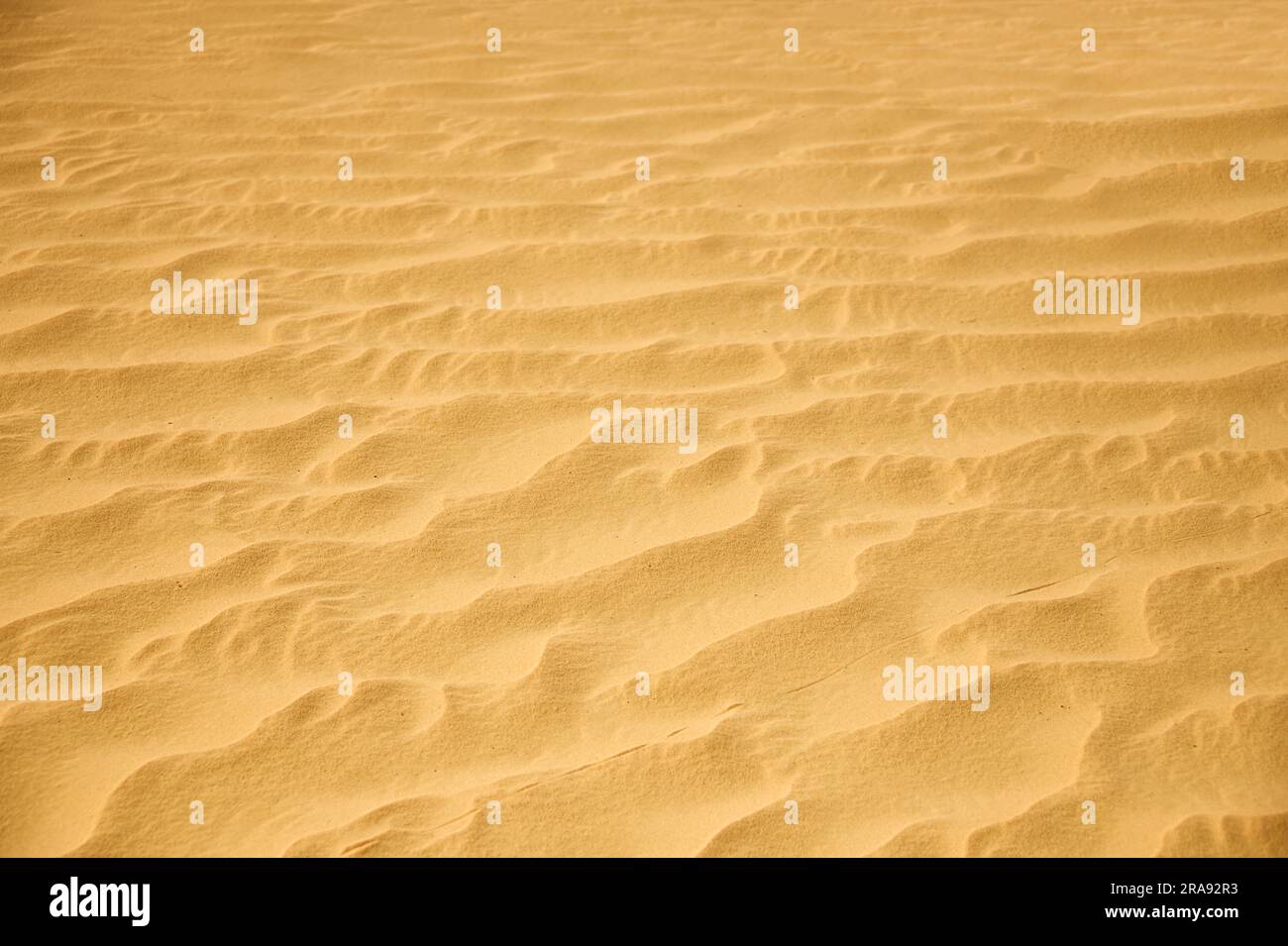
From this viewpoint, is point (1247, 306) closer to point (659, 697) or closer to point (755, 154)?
point (755, 154)

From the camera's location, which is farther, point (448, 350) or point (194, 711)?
point (448, 350)

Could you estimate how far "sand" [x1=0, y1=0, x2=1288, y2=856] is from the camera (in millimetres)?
2248

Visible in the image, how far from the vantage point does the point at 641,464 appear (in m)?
2.95

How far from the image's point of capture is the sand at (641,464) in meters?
2.25

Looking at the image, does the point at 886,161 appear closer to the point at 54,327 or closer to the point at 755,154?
the point at 755,154

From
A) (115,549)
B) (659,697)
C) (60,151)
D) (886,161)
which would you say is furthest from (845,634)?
(60,151)

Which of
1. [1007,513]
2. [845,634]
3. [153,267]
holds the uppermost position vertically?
[153,267]

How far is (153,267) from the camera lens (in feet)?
11.9

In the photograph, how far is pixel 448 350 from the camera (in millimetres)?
3318

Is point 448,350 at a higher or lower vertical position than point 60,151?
lower
